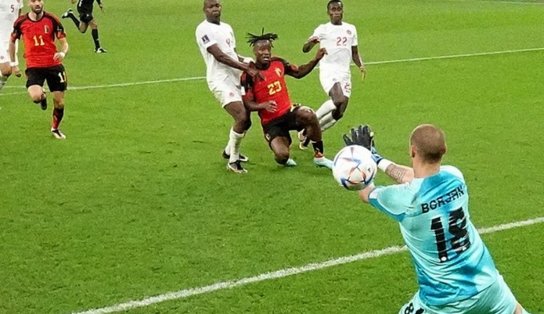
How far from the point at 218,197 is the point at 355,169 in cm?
474

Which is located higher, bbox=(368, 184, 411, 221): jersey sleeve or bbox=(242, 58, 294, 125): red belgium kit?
bbox=(368, 184, 411, 221): jersey sleeve

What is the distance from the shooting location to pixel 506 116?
47.3ft

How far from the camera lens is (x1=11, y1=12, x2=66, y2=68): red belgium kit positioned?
41.7ft

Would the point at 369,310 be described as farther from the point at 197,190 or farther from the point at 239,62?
the point at 239,62

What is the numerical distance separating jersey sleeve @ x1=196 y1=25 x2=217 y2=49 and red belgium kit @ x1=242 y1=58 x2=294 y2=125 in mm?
581

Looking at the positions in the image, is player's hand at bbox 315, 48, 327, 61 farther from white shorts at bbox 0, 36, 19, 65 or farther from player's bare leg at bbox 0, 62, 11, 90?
player's bare leg at bbox 0, 62, 11, 90

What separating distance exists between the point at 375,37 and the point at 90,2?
8.31 meters

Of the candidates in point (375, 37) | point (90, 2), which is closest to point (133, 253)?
point (90, 2)

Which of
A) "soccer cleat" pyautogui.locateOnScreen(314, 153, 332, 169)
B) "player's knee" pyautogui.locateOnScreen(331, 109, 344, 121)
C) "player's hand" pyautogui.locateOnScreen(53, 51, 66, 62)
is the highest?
"player's hand" pyautogui.locateOnScreen(53, 51, 66, 62)

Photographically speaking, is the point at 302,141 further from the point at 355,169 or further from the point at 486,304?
the point at 486,304

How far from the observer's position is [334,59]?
40.8ft

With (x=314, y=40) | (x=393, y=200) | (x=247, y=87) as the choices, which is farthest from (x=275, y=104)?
(x=393, y=200)

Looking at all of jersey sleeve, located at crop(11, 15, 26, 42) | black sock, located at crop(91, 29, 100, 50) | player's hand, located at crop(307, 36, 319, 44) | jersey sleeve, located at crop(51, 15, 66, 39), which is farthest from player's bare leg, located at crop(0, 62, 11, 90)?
black sock, located at crop(91, 29, 100, 50)

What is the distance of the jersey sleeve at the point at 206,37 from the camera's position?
1097cm
